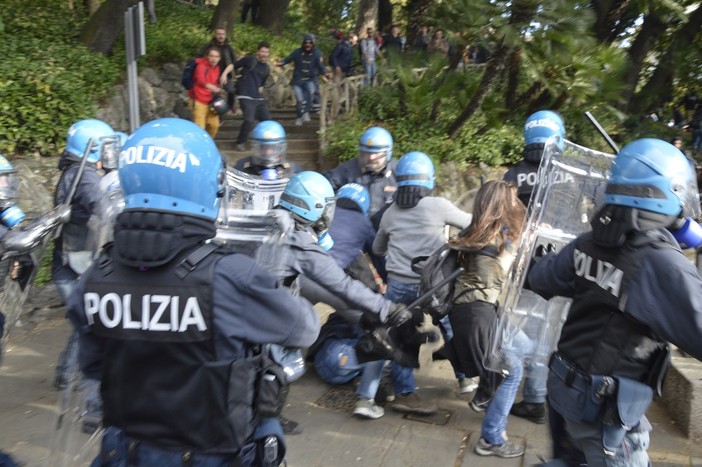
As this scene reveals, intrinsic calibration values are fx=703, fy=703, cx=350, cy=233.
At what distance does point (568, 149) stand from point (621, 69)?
7.65 meters

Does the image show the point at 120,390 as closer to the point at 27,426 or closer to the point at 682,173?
the point at 682,173

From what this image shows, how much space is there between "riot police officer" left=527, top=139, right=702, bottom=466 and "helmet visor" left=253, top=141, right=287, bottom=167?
13.7 ft

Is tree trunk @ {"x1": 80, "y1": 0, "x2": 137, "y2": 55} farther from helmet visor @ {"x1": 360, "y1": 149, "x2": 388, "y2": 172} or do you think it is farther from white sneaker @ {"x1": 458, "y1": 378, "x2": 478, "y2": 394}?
white sneaker @ {"x1": 458, "y1": 378, "x2": 478, "y2": 394}

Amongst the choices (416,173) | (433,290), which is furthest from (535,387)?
(416,173)

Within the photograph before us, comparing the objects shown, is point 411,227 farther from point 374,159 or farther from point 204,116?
point 204,116

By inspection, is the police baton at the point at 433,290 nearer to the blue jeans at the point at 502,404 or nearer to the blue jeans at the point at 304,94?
the blue jeans at the point at 502,404

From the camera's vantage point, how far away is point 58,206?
501cm

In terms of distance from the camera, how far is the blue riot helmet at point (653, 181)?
260 cm

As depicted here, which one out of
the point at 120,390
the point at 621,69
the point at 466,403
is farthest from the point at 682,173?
the point at 621,69

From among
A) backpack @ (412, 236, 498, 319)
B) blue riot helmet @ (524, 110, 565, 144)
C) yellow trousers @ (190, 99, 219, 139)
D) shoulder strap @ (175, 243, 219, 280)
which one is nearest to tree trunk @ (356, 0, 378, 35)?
yellow trousers @ (190, 99, 219, 139)

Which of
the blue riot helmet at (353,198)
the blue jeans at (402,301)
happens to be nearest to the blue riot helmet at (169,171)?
the blue jeans at (402,301)

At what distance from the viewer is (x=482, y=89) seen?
10.7 meters

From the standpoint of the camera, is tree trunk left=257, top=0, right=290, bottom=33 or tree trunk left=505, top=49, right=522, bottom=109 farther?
tree trunk left=257, top=0, right=290, bottom=33

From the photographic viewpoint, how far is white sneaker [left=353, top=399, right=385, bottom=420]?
4.84m
